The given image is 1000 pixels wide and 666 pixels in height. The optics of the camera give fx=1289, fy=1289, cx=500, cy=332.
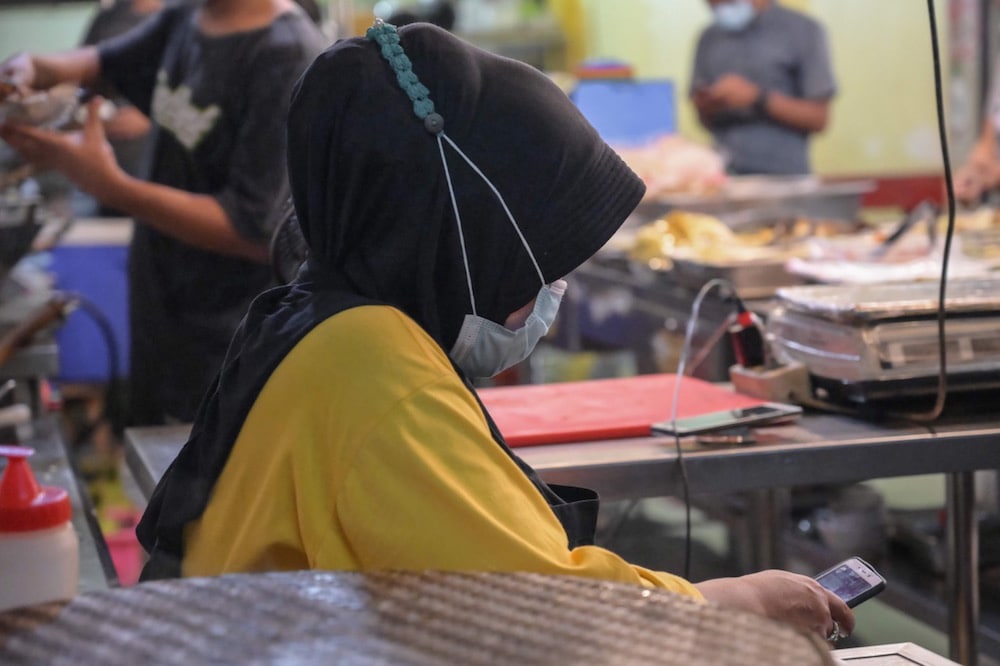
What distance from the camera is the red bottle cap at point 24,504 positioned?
41.9 inches

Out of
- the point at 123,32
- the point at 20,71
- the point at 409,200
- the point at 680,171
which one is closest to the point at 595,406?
the point at 409,200

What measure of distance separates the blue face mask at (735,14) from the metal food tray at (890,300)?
11.1 feet

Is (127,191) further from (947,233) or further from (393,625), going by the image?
(393,625)

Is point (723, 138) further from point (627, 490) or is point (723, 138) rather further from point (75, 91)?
point (627, 490)

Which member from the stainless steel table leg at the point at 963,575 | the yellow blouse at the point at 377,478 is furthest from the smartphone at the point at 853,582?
the stainless steel table leg at the point at 963,575

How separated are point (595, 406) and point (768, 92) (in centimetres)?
347

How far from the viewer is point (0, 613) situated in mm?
856

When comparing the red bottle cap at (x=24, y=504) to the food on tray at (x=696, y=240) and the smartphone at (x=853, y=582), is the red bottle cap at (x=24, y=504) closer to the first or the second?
the smartphone at (x=853, y=582)

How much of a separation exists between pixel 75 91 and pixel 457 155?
148cm

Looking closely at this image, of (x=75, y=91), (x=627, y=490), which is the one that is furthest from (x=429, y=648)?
(x=75, y=91)

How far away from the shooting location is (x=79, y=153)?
2.32 metres

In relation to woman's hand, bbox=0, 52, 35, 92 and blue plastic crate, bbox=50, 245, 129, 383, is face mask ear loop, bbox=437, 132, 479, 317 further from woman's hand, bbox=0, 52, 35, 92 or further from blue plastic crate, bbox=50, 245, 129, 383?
blue plastic crate, bbox=50, 245, 129, 383

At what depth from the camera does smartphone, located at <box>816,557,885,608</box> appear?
53.2 inches

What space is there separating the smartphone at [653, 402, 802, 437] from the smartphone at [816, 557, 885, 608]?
1.40 ft
